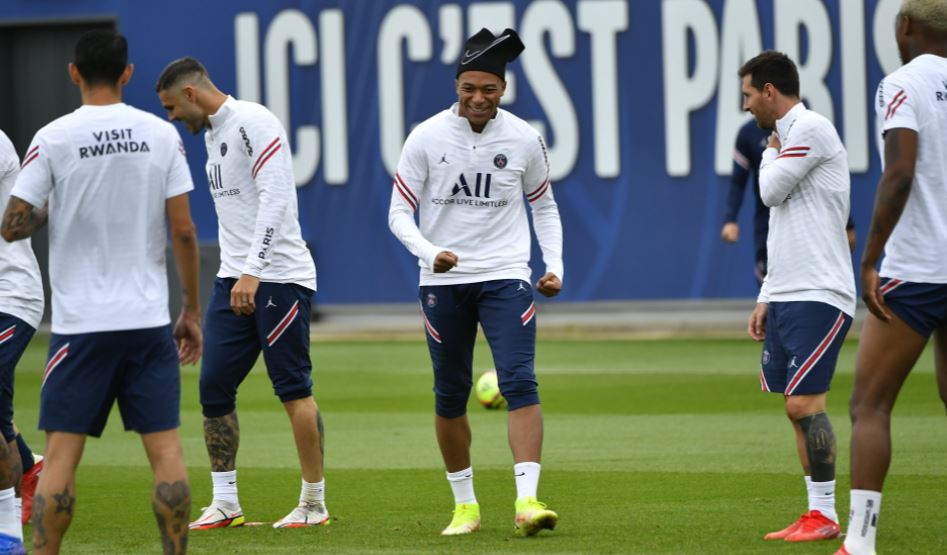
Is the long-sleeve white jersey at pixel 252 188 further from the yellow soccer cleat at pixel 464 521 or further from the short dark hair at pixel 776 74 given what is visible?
the short dark hair at pixel 776 74

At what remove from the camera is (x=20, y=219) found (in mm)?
6035

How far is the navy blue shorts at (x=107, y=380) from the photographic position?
604cm

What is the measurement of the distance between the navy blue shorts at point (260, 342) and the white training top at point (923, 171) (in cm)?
317

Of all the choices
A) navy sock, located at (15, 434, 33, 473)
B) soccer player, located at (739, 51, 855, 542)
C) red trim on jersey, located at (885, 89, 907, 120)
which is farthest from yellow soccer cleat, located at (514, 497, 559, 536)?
navy sock, located at (15, 434, 33, 473)

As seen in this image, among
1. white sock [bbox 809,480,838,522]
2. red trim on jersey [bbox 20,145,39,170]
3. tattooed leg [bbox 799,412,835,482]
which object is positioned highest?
red trim on jersey [bbox 20,145,39,170]

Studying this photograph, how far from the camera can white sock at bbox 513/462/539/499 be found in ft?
Answer: 24.3

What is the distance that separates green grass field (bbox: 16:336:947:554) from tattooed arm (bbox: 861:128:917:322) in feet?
4.66

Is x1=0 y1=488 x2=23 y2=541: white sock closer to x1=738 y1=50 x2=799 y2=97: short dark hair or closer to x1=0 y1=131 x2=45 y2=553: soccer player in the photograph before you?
x1=0 y1=131 x2=45 y2=553: soccer player

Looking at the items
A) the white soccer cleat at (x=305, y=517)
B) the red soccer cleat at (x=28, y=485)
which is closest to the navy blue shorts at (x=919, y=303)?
the white soccer cleat at (x=305, y=517)

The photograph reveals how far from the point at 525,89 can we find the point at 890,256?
53.1 feet

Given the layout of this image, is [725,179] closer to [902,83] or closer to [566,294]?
[566,294]

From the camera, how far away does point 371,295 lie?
23.6 meters

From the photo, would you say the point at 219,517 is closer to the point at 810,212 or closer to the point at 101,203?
the point at 101,203

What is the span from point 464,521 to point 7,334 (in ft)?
7.60
